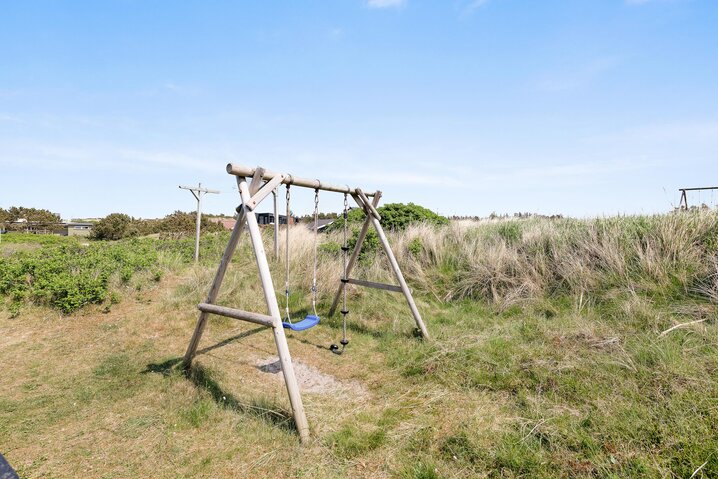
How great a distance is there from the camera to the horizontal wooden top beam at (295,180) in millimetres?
3973

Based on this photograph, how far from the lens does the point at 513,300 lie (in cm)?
666

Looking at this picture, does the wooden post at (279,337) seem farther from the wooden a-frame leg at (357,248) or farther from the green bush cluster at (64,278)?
the green bush cluster at (64,278)

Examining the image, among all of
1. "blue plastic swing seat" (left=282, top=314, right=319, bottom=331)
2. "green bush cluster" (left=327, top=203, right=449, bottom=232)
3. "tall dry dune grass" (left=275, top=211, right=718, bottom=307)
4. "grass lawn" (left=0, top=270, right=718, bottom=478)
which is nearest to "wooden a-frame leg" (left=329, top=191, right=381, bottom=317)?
"grass lawn" (left=0, top=270, right=718, bottom=478)

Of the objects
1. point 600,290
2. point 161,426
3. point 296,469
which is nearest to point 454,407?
point 296,469

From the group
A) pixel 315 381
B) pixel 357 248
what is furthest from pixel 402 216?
pixel 315 381

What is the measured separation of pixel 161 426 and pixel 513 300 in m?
5.57

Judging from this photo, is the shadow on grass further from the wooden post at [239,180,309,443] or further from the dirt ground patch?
the dirt ground patch

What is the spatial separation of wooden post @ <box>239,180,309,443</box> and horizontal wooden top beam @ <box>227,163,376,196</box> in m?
0.14

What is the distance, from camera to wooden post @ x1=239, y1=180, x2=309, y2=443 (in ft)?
11.1

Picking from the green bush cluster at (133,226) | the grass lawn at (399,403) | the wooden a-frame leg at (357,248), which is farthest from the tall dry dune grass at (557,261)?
the green bush cluster at (133,226)

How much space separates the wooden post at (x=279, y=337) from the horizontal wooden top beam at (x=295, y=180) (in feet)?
0.46

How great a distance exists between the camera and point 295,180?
468 centimetres

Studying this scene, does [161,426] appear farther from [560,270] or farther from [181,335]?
[560,270]

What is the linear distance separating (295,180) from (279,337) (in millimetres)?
2003
